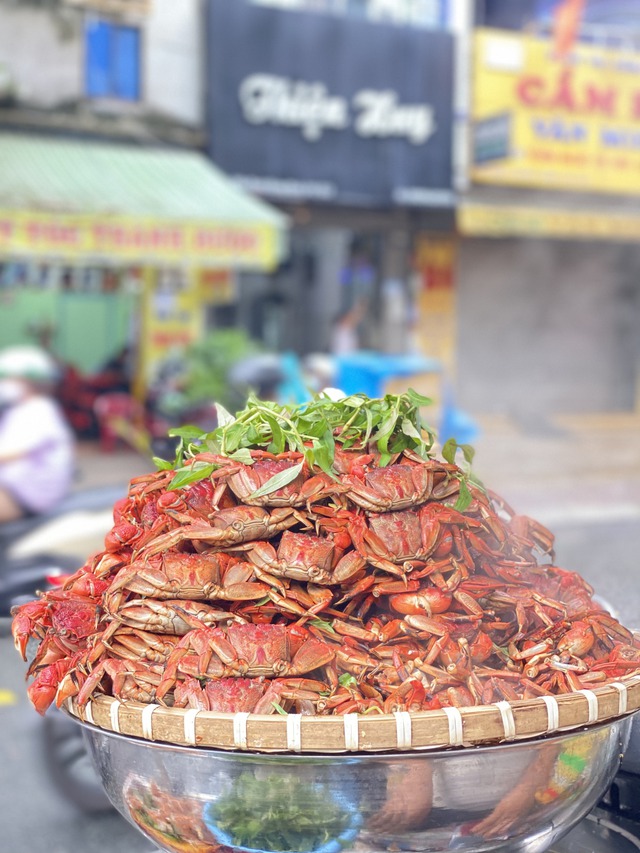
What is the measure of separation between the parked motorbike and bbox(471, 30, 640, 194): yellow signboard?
35.9 ft

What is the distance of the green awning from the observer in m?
10.4

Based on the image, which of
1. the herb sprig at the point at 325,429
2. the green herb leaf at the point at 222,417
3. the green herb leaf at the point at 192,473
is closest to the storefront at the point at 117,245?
the green herb leaf at the point at 222,417

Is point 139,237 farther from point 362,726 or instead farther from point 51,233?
point 362,726

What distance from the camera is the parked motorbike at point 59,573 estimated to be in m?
4.14

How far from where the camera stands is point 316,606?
6.04ft

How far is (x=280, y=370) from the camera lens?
392 inches

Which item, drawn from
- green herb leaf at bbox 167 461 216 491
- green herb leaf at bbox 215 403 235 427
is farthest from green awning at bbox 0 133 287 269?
green herb leaf at bbox 167 461 216 491

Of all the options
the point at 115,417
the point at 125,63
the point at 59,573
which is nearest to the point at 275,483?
the point at 59,573

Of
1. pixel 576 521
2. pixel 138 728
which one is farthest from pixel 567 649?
pixel 576 521

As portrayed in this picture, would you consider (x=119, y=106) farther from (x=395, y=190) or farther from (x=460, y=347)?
(x=460, y=347)

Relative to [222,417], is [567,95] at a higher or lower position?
higher

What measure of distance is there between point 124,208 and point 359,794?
10262mm

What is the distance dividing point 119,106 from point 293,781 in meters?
12.9

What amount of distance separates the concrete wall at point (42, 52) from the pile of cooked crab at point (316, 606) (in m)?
12.1
